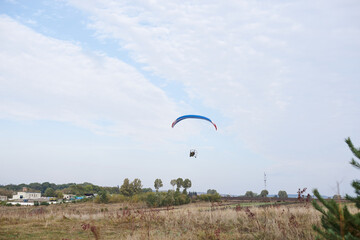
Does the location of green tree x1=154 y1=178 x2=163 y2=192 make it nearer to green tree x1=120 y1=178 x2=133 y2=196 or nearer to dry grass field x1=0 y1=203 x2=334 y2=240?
green tree x1=120 y1=178 x2=133 y2=196

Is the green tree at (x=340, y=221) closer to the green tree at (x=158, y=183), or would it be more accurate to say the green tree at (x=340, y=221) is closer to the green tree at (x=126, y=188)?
the green tree at (x=126, y=188)

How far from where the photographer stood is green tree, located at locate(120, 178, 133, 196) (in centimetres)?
7091

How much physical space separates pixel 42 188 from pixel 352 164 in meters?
220

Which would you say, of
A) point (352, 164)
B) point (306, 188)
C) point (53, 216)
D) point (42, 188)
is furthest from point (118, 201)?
point (42, 188)

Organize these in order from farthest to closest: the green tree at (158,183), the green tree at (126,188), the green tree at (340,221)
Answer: the green tree at (158,183)
the green tree at (126,188)
the green tree at (340,221)

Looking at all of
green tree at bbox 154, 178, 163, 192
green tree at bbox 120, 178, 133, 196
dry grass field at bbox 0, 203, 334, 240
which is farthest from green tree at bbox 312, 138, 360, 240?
green tree at bbox 154, 178, 163, 192

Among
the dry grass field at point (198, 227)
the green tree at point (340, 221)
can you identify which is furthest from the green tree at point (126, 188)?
the green tree at point (340, 221)

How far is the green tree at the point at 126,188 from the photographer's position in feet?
233

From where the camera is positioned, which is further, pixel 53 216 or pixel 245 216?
pixel 53 216

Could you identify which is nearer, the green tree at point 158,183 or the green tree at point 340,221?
the green tree at point 340,221

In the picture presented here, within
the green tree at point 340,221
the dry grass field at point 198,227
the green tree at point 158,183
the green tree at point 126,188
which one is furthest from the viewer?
the green tree at point 158,183

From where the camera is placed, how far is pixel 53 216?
17.1 meters

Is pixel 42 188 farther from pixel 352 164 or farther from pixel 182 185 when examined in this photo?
pixel 352 164

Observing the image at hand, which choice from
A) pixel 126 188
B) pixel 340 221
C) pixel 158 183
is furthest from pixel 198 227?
pixel 158 183
